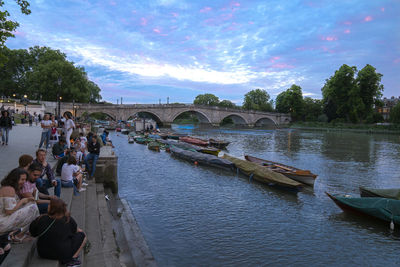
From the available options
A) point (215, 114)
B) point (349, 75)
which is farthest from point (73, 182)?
point (349, 75)

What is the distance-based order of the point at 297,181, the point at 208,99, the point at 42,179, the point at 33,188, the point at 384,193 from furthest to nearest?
the point at 208,99
the point at 297,181
the point at 384,193
the point at 42,179
the point at 33,188

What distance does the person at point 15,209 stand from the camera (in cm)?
418

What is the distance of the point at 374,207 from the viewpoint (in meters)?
9.85

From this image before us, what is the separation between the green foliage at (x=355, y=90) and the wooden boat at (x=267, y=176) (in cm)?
5944

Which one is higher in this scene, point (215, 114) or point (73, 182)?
point (215, 114)

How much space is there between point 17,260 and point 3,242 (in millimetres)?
399

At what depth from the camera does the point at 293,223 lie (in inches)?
386

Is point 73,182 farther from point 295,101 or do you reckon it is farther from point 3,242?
point 295,101

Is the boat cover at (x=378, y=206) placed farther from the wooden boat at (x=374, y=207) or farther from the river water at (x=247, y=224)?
the river water at (x=247, y=224)

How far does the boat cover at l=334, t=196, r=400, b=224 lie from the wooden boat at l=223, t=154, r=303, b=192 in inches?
113

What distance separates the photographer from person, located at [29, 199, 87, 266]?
13.7ft

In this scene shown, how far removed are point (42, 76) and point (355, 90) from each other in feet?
221

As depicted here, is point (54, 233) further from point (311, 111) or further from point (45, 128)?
point (311, 111)

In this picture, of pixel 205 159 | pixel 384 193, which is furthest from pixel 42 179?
pixel 205 159
